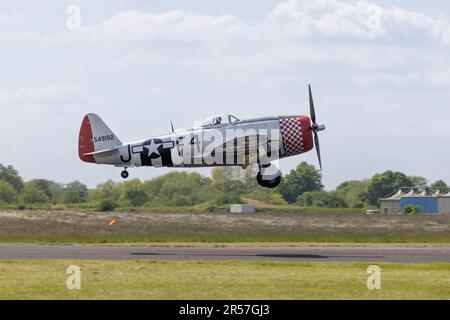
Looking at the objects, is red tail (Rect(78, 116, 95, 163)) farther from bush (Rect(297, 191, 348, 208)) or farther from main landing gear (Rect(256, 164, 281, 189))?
bush (Rect(297, 191, 348, 208))

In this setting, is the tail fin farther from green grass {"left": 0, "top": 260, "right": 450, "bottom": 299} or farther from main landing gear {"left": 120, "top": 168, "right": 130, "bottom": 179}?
green grass {"left": 0, "top": 260, "right": 450, "bottom": 299}

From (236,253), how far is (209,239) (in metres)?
12.2

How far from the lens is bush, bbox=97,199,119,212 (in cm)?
6894

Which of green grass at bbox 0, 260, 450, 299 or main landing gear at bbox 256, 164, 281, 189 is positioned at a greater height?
main landing gear at bbox 256, 164, 281, 189

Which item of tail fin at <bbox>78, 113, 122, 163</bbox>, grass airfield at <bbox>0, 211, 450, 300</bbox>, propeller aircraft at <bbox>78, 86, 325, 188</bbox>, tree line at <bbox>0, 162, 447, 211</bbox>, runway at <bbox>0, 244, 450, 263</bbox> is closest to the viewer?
grass airfield at <bbox>0, 211, 450, 300</bbox>

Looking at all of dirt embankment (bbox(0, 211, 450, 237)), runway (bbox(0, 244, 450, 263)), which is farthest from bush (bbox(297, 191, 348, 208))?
runway (bbox(0, 244, 450, 263))

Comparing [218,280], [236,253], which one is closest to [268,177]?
[236,253]

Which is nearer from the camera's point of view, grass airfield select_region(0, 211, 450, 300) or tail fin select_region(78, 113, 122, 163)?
grass airfield select_region(0, 211, 450, 300)

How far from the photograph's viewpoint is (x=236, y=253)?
38406 millimetres

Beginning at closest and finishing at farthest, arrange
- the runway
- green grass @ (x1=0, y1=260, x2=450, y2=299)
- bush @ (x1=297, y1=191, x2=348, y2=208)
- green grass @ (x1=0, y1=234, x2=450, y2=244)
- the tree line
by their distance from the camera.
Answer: green grass @ (x1=0, y1=260, x2=450, y2=299), the runway, green grass @ (x1=0, y1=234, x2=450, y2=244), the tree line, bush @ (x1=297, y1=191, x2=348, y2=208)

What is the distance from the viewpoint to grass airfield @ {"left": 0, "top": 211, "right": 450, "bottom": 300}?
23031 mm

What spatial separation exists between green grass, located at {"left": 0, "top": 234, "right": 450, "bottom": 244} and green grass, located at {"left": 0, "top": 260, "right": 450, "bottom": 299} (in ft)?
54.9

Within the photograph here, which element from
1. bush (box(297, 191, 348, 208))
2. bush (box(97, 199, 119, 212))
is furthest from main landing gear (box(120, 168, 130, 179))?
bush (box(297, 191, 348, 208))

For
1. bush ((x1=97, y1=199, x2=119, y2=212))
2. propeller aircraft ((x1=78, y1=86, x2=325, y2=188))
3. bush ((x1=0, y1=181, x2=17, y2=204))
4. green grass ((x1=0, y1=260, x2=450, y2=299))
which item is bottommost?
green grass ((x1=0, y1=260, x2=450, y2=299))
